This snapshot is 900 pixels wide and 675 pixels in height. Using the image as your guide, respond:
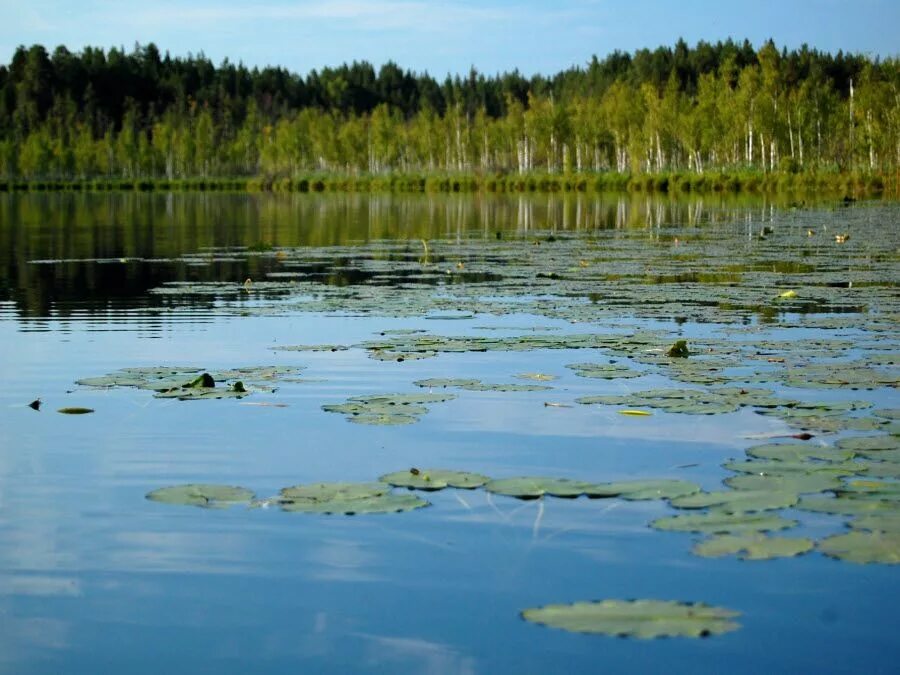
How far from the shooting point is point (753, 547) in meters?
4.61

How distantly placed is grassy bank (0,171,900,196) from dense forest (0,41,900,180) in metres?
2.64

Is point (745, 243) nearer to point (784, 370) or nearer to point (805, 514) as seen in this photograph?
point (784, 370)

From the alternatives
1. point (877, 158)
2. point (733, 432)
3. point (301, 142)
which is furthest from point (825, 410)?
point (301, 142)

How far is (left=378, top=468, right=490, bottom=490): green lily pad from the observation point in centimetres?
565

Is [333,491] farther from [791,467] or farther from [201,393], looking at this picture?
[201,393]

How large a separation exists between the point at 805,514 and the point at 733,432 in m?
1.79

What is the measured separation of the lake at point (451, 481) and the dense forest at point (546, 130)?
62.8 metres

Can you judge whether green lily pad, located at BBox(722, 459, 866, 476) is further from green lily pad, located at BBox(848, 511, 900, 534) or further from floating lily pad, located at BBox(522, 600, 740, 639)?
floating lily pad, located at BBox(522, 600, 740, 639)

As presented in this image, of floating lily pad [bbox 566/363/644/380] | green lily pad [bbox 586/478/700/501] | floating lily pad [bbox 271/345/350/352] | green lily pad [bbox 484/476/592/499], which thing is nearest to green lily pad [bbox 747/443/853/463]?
green lily pad [bbox 586/478/700/501]

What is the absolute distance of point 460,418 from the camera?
24.8 feet

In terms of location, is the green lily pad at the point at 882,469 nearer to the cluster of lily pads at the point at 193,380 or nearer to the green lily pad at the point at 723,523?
the green lily pad at the point at 723,523

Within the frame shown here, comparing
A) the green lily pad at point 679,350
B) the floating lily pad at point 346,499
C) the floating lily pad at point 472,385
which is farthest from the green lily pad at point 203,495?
the green lily pad at point 679,350

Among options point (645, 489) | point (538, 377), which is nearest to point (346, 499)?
point (645, 489)

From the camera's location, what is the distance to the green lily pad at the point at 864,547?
14.7 ft
